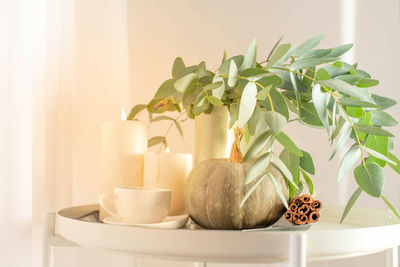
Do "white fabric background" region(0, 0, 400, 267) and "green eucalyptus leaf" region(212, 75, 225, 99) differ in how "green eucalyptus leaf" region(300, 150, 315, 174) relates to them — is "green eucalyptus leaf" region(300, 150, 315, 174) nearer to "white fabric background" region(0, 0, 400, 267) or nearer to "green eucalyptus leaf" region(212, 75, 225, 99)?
"green eucalyptus leaf" region(212, 75, 225, 99)

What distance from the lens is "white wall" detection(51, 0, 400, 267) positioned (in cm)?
112

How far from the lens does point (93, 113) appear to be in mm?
931

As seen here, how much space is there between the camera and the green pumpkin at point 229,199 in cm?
56

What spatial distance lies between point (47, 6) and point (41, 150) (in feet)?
0.87

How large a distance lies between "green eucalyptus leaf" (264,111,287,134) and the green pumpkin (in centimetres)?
8

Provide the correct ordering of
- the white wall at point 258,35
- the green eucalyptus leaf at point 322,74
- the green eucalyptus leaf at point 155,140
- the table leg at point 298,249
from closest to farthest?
1. the table leg at point 298,249
2. the green eucalyptus leaf at point 322,74
3. the green eucalyptus leaf at point 155,140
4. the white wall at point 258,35

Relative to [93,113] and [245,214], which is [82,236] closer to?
[245,214]

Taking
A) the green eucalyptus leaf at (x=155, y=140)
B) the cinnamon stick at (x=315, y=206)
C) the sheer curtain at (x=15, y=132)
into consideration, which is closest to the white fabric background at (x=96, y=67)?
the sheer curtain at (x=15, y=132)

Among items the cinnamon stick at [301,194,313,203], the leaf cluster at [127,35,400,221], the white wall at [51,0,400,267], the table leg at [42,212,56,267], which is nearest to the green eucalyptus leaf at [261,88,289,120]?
the leaf cluster at [127,35,400,221]

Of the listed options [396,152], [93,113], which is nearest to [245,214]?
[93,113]

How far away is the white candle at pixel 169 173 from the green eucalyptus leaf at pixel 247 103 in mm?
214

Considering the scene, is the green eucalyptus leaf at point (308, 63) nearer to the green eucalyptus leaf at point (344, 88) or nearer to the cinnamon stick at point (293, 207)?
the green eucalyptus leaf at point (344, 88)

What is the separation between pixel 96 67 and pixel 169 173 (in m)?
0.36

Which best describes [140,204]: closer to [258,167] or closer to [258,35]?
[258,167]
